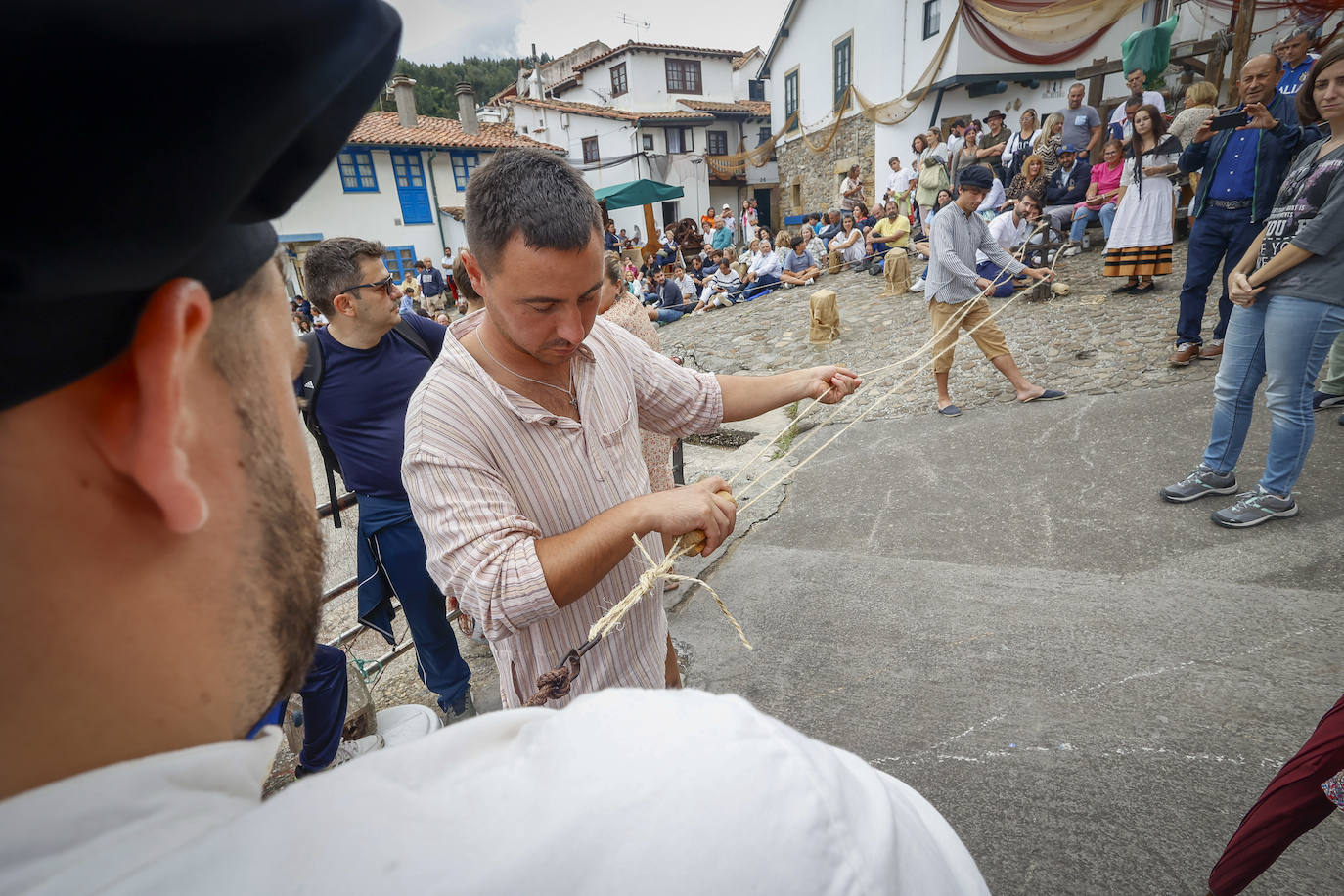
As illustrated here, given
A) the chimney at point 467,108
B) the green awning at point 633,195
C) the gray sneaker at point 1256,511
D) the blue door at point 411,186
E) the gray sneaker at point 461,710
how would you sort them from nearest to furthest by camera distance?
the gray sneaker at point 461,710 < the gray sneaker at point 1256,511 < the green awning at point 633,195 < the blue door at point 411,186 < the chimney at point 467,108

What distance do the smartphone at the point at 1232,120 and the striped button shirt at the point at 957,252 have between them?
1782 mm

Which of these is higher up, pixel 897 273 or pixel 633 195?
pixel 633 195

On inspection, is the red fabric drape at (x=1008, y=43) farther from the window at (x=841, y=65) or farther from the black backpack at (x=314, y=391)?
the black backpack at (x=314, y=391)

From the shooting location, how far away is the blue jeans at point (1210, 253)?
5148 mm

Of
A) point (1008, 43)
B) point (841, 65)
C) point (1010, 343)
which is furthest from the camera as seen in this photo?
point (841, 65)

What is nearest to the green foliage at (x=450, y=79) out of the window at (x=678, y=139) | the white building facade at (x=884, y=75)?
the window at (x=678, y=139)

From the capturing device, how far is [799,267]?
14.4 m

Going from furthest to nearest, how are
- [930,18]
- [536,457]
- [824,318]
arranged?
[930,18] → [824,318] → [536,457]

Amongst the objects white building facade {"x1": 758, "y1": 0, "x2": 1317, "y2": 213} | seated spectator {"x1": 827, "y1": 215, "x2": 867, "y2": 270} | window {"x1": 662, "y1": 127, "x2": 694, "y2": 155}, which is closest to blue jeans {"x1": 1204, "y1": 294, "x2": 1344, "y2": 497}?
white building facade {"x1": 758, "y1": 0, "x2": 1317, "y2": 213}

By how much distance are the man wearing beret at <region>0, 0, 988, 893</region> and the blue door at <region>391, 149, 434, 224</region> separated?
2934 cm

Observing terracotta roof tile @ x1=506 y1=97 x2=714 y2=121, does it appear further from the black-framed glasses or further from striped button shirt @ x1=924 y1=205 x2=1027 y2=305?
the black-framed glasses

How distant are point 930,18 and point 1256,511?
19.3 metres

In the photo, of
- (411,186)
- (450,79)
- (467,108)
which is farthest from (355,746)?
(450,79)

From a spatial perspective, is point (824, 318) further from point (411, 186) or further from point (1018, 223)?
point (411, 186)
